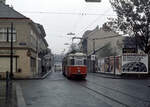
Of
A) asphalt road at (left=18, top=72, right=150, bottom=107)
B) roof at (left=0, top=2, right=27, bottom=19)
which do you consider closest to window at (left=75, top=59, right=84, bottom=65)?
roof at (left=0, top=2, right=27, bottom=19)

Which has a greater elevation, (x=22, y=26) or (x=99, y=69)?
(x=22, y=26)

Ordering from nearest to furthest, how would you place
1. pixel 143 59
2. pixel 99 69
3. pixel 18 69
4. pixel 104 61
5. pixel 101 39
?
1. pixel 18 69
2. pixel 143 59
3. pixel 104 61
4. pixel 99 69
5. pixel 101 39

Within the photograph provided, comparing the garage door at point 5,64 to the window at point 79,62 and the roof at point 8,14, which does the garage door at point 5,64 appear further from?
the window at point 79,62

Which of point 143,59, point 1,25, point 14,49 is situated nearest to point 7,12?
point 1,25

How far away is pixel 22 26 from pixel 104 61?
68.5 feet

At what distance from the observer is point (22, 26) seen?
122 feet

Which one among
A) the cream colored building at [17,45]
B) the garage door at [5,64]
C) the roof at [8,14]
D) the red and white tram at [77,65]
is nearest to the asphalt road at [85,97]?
the red and white tram at [77,65]

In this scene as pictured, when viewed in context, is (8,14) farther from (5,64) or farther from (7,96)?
(7,96)

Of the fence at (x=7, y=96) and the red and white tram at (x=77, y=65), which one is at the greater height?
the red and white tram at (x=77, y=65)

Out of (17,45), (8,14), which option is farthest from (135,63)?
(8,14)

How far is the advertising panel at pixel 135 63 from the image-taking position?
41031 millimetres

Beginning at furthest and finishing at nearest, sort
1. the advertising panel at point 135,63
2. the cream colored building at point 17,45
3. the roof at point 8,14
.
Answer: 1. the advertising panel at point 135,63
2. the roof at point 8,14
3. the cream colored building at point 17,45

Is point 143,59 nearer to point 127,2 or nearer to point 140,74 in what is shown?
point 140,74

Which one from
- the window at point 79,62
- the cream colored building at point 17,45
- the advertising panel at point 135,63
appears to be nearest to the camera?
the window at point 79,62
